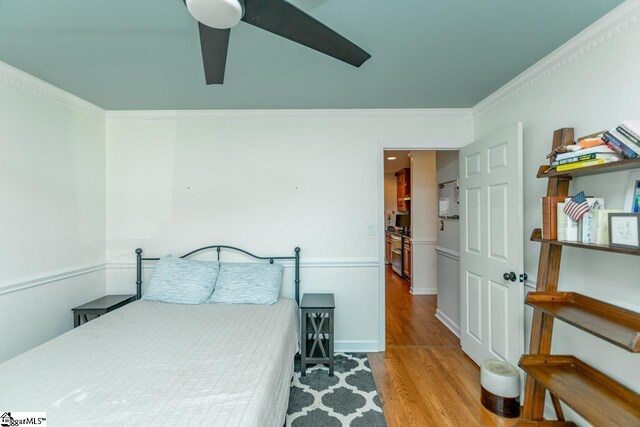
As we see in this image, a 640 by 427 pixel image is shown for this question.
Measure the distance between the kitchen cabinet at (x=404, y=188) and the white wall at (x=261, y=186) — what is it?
142 inches

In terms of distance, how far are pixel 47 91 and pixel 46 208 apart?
979mm

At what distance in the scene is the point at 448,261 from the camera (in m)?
3.72

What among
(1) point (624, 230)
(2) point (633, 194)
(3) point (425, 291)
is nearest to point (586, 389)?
(1) point (624, 230)

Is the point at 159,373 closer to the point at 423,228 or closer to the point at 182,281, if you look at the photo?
the point at 182,281

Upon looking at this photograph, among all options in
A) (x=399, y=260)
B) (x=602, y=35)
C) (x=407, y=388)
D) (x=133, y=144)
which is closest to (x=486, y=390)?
(x=407, y=388)

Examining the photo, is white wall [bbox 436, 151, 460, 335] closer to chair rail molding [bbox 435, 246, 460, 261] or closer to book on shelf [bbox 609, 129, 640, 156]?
chair rail molding [bbox 435, 246, 460, 261]

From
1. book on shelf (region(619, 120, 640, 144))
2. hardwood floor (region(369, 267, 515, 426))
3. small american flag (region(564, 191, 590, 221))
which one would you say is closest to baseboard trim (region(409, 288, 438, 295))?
hardwood floor (region(369, 267, 515, 426))

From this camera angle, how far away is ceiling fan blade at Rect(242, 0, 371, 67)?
3.63 ft

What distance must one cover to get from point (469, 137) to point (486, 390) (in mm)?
2340

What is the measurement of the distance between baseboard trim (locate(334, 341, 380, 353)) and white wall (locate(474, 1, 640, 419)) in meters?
1.40

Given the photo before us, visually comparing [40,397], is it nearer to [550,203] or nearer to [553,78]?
[550,203]

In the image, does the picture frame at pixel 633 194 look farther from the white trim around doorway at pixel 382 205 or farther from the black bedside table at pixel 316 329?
the black bedside table at pixel 316 329

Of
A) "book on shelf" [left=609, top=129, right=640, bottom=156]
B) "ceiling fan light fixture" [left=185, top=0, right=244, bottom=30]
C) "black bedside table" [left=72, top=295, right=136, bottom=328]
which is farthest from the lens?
"black bedside table" [left=72, top=295, right=136, bottom=328]

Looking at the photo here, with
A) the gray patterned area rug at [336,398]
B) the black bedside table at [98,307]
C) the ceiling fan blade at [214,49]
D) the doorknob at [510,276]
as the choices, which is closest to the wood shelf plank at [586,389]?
the doorknob at [510,276]
